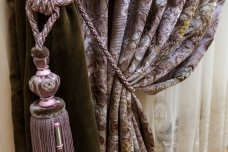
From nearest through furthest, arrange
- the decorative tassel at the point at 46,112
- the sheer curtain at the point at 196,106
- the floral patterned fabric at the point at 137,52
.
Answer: the decorative tassel at the point at 46,112 < the floral patterned fabric at the point at 137,52 < the sheer curtain at the point at 196,106

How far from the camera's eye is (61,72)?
90cm

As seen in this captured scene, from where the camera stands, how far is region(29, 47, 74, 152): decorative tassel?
79 centimetres

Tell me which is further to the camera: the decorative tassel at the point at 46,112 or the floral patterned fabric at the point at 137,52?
the floral patterned fabric at the point at 137,52

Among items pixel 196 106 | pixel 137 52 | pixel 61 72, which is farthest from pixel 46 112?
pixel 196 106

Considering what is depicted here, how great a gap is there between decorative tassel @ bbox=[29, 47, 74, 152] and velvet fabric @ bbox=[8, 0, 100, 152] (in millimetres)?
69

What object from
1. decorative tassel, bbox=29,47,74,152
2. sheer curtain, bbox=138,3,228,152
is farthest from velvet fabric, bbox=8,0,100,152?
sheer curtain, bbox=138,3,228,152

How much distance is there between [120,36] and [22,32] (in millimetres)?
287

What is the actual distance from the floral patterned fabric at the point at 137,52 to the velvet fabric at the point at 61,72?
114 millimetres

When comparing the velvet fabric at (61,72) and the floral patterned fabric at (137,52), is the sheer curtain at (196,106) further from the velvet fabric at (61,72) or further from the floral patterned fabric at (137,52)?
the velvet fabric at (61,72)

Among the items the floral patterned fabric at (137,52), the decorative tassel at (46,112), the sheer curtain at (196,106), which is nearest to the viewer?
the decorative tassel at (46,112)

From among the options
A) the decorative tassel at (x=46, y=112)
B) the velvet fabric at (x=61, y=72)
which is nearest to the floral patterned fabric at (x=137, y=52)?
the velvet fabric at (x=61, y=72)

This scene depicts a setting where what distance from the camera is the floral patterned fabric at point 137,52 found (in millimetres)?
1001

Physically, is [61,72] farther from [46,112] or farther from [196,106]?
[196,106]

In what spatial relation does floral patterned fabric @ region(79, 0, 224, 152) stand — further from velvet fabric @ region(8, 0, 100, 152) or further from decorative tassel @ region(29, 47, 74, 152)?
decorative tassel @ region(29, 47, 74, 152)
